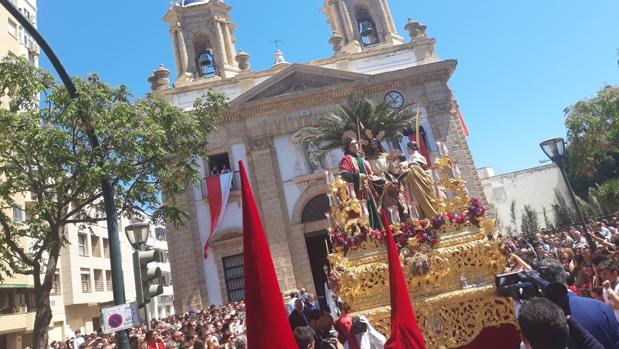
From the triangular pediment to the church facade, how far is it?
0.17 feet

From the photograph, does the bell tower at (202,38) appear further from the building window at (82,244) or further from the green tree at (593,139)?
the green tree at (593,139)

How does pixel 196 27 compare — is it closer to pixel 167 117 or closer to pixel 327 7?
pixel 327 7

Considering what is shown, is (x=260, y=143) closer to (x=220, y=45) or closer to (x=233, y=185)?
(x=233, y=185)

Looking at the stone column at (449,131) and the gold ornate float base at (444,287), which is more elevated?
the stone column at (449,131)

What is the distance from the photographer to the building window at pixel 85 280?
103 ft

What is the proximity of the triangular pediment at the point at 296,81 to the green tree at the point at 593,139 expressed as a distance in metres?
17.5

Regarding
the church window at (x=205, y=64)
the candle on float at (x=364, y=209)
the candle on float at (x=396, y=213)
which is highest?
the church window at (x=205, y=64)

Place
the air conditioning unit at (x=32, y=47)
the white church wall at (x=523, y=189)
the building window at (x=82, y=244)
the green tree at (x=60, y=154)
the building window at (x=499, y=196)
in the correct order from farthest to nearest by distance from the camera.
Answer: the building window at (x=499, y=196)
the white church wall at (x=523, y=189)
the building window at (x=82, y=244)
the air conditioning unit at (x=32, y=47)
the green tree at (x=60, y=154)

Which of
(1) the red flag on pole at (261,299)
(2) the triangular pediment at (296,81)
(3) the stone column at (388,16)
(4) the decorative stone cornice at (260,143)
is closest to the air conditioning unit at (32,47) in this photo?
(2) the triangular pediment at (296,81)

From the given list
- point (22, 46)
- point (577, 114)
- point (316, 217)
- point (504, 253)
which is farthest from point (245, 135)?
point (577, 114)

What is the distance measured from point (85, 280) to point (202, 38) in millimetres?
17849

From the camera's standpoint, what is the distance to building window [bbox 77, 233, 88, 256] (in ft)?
104

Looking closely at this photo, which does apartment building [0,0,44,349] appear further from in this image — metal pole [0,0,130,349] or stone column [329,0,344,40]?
metal pole [0,0,130,349]

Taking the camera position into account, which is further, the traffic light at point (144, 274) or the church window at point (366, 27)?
the church window at point (366, 27)
